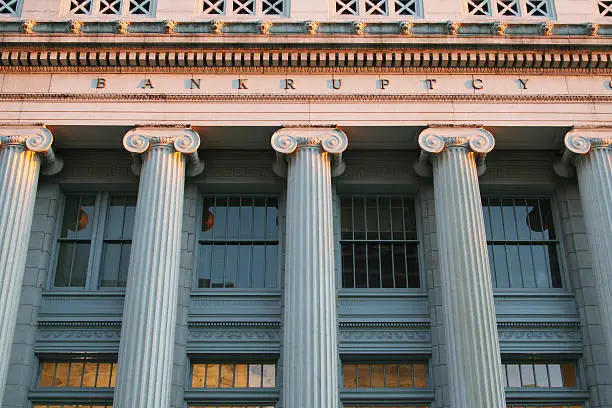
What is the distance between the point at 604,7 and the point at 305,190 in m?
9.68

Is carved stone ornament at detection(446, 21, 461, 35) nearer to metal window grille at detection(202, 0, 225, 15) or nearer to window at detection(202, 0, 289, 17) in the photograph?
window at detection(202, 0, 289, 17)

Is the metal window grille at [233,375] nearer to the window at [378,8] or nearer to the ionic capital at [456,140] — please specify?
the ionic capital at [456,140]

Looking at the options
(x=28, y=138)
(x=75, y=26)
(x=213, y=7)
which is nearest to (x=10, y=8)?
(x=75, y=26)

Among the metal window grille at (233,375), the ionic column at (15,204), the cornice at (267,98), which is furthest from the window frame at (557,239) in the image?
the ionic column at (15,204)

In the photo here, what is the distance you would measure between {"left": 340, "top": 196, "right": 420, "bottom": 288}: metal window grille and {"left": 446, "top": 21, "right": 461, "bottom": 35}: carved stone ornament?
442 centimetres

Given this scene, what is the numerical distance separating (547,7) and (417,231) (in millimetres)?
6956

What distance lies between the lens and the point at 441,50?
18359 millimetres

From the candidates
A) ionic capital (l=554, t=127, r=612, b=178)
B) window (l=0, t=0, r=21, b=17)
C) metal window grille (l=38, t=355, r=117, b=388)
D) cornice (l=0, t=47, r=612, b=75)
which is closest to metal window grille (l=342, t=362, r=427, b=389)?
metal window grille (l=38, t=355, r=117, b=388)

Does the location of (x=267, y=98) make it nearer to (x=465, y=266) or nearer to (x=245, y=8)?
(x=245, y=8)

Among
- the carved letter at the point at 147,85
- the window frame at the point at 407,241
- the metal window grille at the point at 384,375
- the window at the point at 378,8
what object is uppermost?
the window at the point at 378,8

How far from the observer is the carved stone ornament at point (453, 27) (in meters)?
18.3

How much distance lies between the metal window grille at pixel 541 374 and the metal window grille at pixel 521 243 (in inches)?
77.9

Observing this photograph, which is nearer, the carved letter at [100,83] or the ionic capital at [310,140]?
the ionic capital at [310,140]

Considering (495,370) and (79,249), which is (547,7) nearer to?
(495,370)
